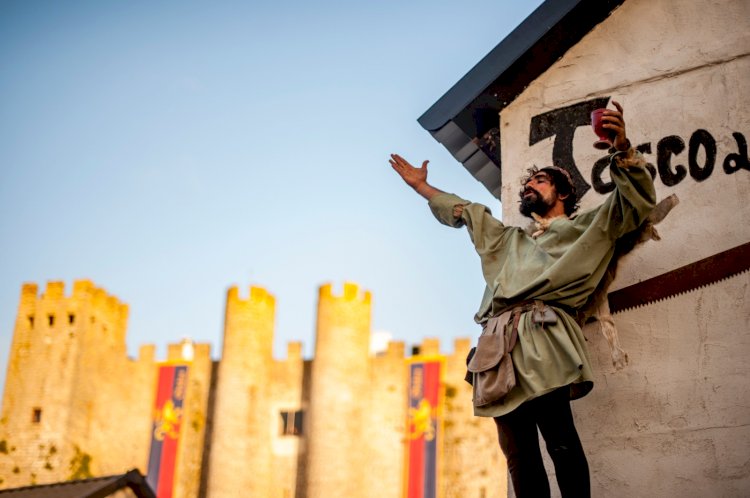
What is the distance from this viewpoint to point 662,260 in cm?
498

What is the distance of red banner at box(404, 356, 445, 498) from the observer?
35812 mm

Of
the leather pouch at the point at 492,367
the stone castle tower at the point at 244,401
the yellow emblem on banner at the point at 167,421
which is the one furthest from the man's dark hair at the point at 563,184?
the yellow emblem on banner at the point at 167,421

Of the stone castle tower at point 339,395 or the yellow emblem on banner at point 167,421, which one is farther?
the yellow emblem on banner at point 167,421

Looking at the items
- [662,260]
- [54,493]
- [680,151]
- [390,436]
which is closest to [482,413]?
[662,260]

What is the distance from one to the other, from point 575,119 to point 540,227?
1095 millimetres

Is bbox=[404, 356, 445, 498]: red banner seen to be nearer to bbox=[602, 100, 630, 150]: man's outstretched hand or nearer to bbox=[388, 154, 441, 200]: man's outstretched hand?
bbox=[388, 154, 441, 200]: man's outstretched hand

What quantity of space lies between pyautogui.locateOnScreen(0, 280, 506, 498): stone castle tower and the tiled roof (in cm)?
2606

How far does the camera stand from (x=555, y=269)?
14.5ft

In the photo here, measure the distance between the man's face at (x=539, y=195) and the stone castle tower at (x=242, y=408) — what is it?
31.3 meters

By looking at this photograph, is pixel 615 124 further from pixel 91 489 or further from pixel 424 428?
pixel 424 428

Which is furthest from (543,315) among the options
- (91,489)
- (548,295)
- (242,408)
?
(242,408)

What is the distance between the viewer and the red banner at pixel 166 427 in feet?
129

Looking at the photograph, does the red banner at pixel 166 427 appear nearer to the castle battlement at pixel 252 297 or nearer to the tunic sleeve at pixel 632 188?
the castle battlement at pixel 252 297

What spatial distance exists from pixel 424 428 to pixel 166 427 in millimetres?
10673
